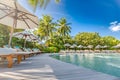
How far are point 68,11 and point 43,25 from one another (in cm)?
615

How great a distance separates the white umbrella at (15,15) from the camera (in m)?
6.29

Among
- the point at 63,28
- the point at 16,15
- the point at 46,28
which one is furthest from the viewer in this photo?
the point at 63,28

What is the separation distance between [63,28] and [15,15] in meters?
30.9

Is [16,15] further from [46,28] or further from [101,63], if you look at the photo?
[46,28]

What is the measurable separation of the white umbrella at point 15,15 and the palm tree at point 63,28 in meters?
29.5

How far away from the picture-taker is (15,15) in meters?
6.80

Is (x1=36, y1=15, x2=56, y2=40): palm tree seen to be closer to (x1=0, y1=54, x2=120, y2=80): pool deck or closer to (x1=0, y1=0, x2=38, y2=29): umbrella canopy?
(x1=0, y1=0, x2=38, y2=29): umbrella canopy

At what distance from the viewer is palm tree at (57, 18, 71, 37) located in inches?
1473

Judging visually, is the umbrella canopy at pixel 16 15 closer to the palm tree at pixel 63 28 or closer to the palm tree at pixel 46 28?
the palm tree at pixel 46 28

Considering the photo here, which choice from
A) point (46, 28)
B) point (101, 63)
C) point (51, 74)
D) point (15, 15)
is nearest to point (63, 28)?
point (46, 28)

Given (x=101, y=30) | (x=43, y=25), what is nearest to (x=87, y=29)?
(x=101, y=30)

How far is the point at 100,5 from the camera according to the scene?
35.0 m

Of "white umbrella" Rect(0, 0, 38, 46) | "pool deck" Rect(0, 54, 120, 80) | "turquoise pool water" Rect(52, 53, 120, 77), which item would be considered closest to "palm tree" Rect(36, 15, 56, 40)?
"turquoise pool water" Rect(52, 53, 120, 77)

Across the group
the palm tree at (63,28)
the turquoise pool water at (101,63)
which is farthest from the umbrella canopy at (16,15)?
the palm tree at (63,28)
